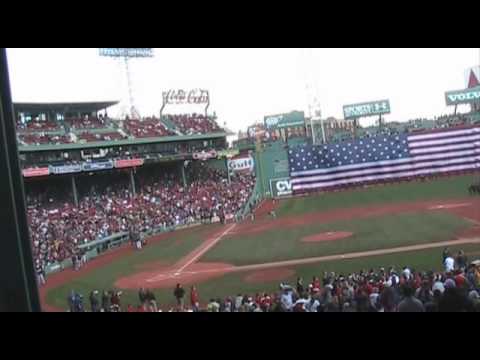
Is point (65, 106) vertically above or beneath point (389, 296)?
above

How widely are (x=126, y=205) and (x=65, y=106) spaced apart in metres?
9.00

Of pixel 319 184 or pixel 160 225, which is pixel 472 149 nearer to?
pixel 319 184

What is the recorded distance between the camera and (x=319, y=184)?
1105 inches

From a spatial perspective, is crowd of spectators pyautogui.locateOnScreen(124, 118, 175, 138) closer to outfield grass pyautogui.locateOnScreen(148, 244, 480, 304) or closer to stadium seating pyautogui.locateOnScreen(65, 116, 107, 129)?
stadium seating pyautogui.locateOnScreen(65, 116, 107, 129)

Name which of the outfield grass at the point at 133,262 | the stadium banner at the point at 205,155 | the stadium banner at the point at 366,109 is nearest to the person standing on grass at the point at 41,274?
the outfield grass at the point at 133,262

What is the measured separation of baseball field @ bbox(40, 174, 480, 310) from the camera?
13.4 m

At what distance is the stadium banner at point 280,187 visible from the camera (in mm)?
30531

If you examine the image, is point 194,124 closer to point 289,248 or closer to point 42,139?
point 42,139

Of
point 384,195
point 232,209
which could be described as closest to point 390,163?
point 384,195

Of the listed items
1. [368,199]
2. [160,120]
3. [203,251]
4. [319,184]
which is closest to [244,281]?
[203,251]

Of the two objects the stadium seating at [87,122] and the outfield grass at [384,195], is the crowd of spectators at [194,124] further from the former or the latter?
the outfield grass at [384,195]

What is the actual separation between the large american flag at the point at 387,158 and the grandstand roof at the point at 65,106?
1342 cm

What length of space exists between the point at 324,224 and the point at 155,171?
15.7 meters

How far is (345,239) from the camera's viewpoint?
55.9 feet
